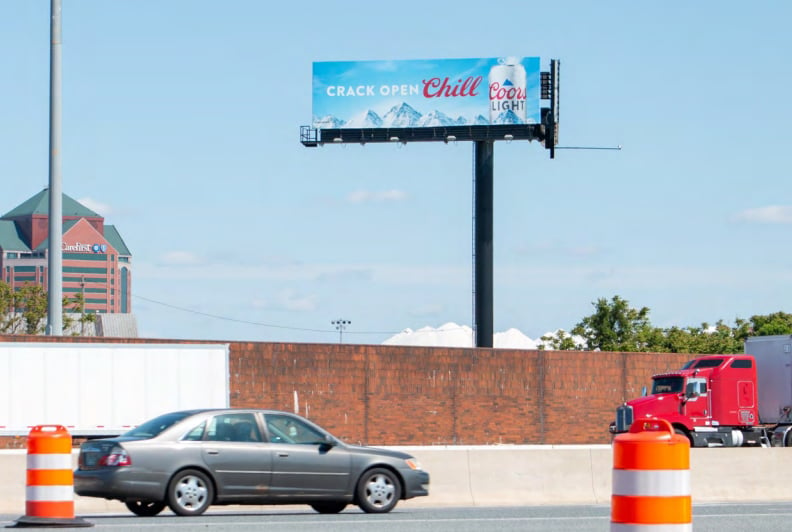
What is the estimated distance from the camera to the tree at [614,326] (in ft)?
294

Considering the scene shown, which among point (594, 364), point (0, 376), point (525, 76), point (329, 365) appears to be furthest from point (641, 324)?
point (0, 376)

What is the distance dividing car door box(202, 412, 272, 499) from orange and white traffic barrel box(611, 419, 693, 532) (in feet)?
31.6

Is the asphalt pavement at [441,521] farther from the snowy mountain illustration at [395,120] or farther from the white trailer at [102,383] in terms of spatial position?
the snowy mountain illustration at [395,120]

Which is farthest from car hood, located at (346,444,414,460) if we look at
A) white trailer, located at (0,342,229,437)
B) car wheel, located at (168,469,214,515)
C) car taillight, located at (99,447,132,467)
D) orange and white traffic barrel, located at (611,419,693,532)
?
white trailer, located at (0,342,229,437)

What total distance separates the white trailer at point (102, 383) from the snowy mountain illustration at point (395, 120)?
25.1 metres

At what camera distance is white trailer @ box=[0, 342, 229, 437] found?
37344mm

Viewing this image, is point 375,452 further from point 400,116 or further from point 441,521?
point 400,116

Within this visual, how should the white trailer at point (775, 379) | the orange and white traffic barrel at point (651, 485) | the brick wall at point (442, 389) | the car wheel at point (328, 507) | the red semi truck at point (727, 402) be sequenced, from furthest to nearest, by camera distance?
1. the brick wall at point (442, 389)
2. the white trailer at point (775, 379)
3. the red semi truck at point (727, 402)
4. the car wheel at point (328, 507)
5. the orange and white traffic barrel at point (651, 485)

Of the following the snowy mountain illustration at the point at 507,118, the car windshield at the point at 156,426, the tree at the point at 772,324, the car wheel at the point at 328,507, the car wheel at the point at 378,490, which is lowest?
the car wheel at the point at 328,507

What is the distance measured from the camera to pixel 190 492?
1656 cm

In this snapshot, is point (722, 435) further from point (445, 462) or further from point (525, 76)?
point (525, 76)

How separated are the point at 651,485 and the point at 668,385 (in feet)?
102

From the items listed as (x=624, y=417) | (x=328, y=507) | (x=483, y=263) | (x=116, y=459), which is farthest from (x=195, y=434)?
(x=483, y=263)

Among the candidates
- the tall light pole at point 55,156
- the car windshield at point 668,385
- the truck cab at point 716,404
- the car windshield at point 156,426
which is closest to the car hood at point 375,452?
the car windshield at point 156,426
